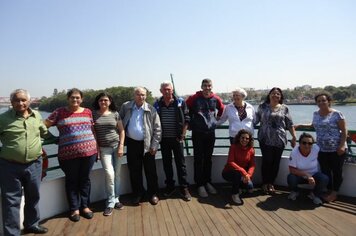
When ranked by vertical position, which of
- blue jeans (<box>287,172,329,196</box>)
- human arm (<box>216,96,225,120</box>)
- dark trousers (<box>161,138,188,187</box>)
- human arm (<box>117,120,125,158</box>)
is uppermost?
A: human arm (<box>216,96,225,120</box>)

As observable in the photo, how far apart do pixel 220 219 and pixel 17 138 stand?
235 centimetres

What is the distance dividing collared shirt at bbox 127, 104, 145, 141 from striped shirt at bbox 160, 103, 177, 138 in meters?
0.31

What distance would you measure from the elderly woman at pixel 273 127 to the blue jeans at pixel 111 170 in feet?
6.61

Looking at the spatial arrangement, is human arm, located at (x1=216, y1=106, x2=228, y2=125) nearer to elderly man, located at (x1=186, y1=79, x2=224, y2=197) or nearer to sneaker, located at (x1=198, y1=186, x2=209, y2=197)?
elderly man, located at (x1=186, y1=79, x2=224, y2=197)

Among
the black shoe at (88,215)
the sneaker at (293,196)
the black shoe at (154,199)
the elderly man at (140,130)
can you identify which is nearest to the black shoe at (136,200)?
the elderly man at (140,130)

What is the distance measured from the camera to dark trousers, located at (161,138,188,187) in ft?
13.0

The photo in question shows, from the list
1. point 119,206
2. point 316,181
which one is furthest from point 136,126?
point 316,181

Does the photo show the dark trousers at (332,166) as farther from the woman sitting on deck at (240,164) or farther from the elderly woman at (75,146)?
the elderly woman at (75,146)

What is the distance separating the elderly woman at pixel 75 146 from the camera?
10.8ft

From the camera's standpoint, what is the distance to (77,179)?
11.4 ft

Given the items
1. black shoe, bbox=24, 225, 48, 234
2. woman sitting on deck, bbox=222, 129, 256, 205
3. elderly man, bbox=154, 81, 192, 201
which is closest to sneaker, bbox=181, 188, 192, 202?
elderly man, bbox=154, 81, 192, 201

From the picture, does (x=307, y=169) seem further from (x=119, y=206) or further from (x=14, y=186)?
(x=14, y=186)

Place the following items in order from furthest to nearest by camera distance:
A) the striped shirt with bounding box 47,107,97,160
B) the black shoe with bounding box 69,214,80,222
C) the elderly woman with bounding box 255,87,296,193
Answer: the elderly woman with bounding box 255,87,296,193 < the black shoe with bounding box 69,214,80,222 < the striped shirt with bounding box 47,107,97,160

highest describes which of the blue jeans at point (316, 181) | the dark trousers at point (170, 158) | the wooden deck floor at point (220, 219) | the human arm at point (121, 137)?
the human arm at point (121, 137)
